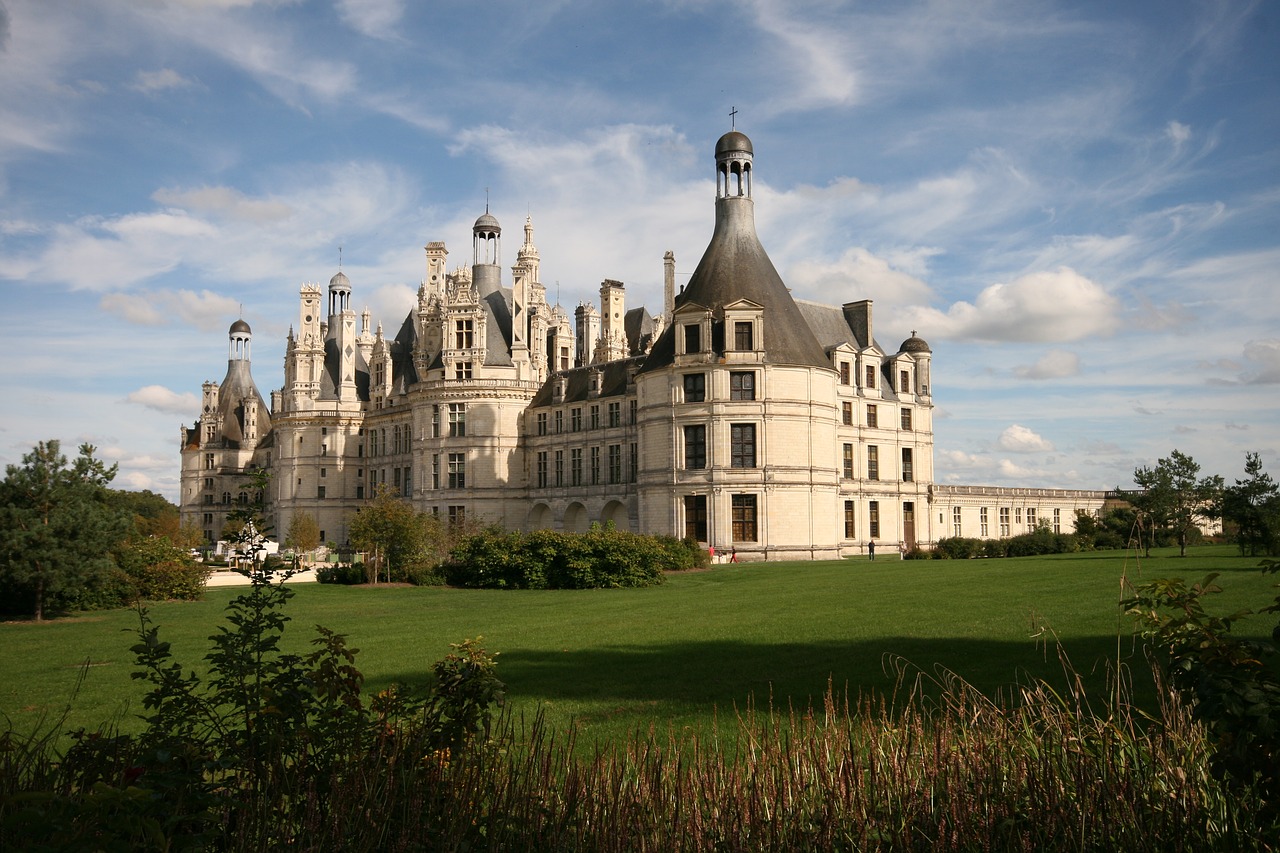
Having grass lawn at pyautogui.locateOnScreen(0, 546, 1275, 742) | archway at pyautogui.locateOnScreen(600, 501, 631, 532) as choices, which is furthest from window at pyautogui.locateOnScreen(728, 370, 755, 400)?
grass lawn at pyautogui.locateOnScreen(0, 546, 1275, 742)

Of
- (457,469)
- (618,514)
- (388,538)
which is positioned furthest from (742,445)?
(457,469)

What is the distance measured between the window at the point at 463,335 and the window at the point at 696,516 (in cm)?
2151

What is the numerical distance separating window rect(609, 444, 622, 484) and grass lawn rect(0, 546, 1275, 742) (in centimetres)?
2529

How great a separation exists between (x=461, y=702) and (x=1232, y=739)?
15.2ft

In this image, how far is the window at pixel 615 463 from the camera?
5559 cm

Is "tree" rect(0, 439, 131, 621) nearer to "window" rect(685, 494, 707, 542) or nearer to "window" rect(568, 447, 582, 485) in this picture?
"window" rect(685, 494, 707, 542)

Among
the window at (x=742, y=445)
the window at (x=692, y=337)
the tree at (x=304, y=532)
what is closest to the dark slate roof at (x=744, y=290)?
the window at (x=692, y=337)

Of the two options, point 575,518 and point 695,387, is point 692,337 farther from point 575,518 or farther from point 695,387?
point 575,518

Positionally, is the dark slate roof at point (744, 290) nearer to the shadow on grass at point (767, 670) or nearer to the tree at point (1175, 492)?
the tree at point (1175, 492)

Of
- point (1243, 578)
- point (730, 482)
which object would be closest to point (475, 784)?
point (1243, 578)

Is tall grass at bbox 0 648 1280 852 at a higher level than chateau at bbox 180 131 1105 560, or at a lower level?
lower

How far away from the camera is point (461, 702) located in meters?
6.83

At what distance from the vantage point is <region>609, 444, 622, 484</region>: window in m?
55.6

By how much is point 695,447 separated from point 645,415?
10.5 feet
